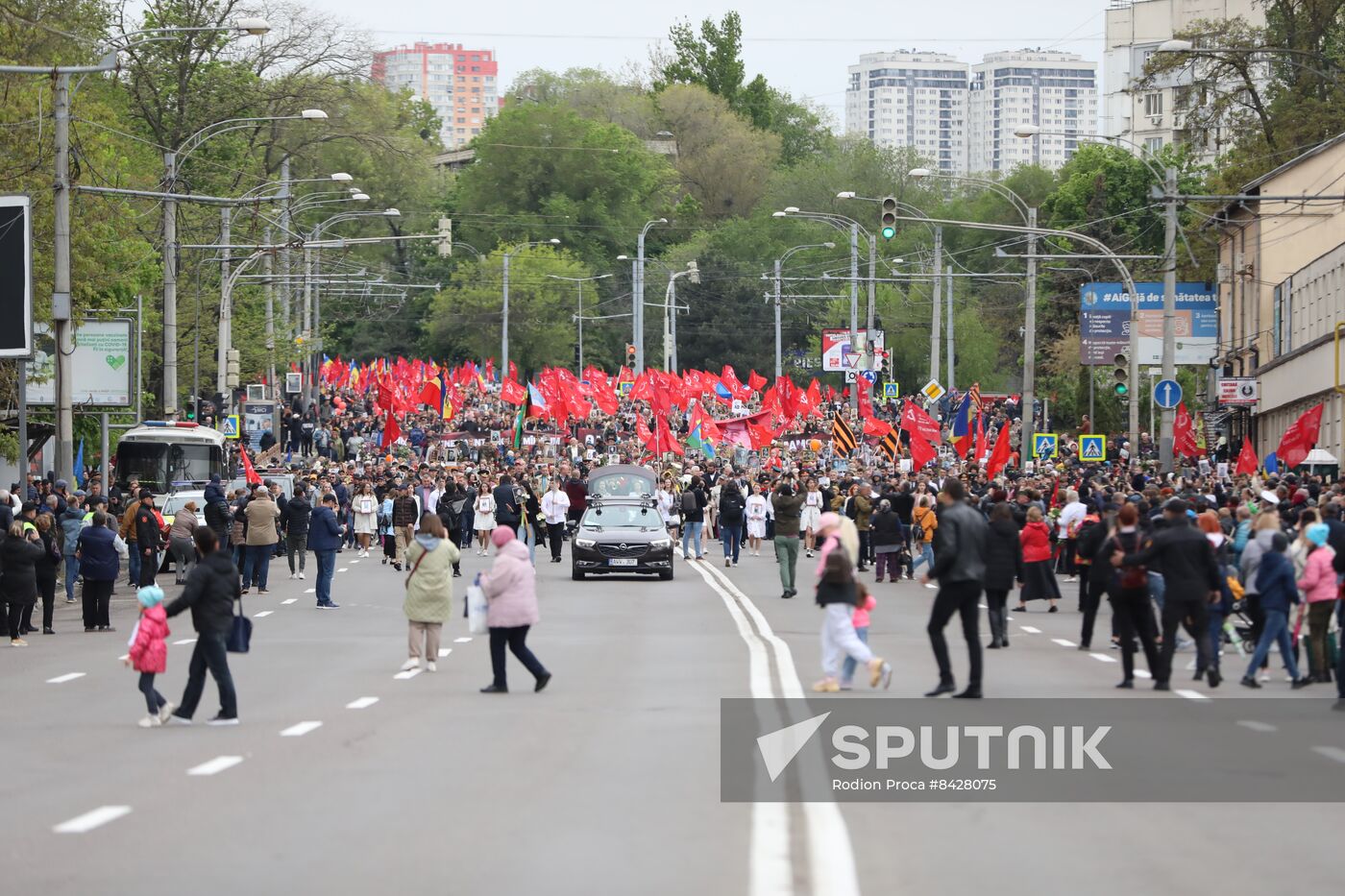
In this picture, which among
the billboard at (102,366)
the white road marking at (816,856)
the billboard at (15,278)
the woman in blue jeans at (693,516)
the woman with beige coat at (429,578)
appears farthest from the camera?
the billboard at (102,366)

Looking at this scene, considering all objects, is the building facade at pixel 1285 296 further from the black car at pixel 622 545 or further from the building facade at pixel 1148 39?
the building facade at pixel 1148 39

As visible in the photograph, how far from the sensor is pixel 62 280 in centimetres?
3064

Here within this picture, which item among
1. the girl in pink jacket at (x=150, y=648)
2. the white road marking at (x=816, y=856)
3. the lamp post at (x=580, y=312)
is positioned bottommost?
the white road marking at (x=816, y=856)

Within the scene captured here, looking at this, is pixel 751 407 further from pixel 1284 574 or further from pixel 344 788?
pixel 344 788

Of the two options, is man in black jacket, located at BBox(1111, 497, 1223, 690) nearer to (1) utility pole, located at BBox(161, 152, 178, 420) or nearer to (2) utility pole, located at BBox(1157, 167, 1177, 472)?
(2) utility pole, located at BBox(1157, 167, 1177, 472)

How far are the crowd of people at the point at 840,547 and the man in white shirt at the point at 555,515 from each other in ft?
0.25

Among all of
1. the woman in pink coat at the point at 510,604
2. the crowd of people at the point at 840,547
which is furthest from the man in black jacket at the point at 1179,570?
the woman in pink coat at the point at 510,604

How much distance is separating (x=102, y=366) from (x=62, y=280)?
15.1m

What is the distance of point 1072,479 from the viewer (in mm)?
39281

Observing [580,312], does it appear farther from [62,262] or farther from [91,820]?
[91,820]

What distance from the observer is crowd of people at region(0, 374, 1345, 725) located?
52.5 feet

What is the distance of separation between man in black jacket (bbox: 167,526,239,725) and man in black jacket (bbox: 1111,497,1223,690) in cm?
706

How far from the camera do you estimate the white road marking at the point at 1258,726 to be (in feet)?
47.1

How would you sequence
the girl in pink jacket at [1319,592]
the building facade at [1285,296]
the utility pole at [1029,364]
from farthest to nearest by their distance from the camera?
1. the building facade at [1285,296]
2. the utility pole at [1029,364]
3. the girl in pink jacket at [1319,592]
